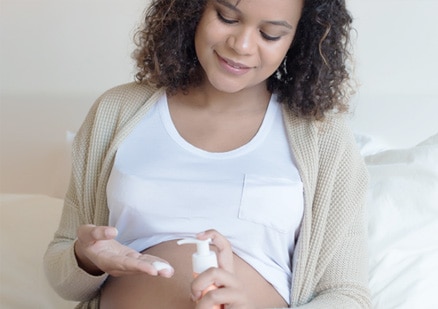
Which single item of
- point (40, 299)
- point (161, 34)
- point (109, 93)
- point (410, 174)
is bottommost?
point (40, 299)

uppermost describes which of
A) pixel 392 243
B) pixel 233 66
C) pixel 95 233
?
pixel 233 66

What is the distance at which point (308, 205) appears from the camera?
129 centimetres

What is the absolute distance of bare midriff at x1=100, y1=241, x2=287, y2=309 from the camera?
121cm

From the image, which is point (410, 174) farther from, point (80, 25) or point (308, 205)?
point (80, 25)

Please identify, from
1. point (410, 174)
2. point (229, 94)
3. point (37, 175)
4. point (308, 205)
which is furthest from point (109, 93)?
point (37, 175)

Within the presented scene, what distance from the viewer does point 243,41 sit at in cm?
122

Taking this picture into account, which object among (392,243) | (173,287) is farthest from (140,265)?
(392,243)

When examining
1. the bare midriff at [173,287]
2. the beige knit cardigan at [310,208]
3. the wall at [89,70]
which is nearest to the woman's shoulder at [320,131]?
the beige knit cardigan at [310,208]

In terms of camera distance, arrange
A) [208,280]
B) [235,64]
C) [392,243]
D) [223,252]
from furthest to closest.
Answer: [392,243] → [235,64] → [223,252] → [208,280]

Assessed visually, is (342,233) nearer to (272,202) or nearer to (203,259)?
(272,202)

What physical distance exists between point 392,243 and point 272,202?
37cm

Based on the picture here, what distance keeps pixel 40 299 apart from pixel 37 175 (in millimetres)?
647

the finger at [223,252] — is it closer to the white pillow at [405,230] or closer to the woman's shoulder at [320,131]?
the woman's shoulder at [320,131]

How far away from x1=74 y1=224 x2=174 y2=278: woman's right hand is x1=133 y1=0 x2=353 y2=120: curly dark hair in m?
0.35
